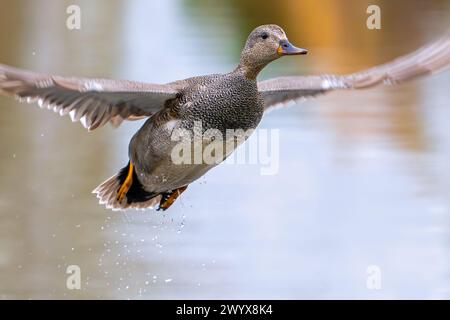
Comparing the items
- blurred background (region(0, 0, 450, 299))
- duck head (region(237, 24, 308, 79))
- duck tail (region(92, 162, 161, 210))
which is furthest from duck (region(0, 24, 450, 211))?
blurred background (region(0, 0, 450, 299))

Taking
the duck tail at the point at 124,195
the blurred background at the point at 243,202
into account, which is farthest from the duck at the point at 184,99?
the blurred background at the point at 243,202

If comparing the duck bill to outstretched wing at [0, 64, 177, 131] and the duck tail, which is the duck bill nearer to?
outstretched wing at [0, 64, 177, 131]

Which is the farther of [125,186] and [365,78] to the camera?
[125,186]

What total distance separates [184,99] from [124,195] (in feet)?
2.46

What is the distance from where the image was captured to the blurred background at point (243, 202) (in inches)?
250

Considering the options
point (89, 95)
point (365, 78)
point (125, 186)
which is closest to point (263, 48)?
point (365, 78)

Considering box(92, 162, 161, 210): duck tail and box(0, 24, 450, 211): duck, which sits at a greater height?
box(0, 24, 450, 211): duck

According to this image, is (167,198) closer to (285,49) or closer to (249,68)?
(249,68)

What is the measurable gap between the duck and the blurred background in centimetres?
141

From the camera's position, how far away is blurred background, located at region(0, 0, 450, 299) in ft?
20.9

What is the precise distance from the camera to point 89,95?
477 centimetres

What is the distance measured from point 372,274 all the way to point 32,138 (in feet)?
10.6

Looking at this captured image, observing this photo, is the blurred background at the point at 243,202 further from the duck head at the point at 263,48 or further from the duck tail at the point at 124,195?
the duck head at the point at 263,48

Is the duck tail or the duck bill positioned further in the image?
the duck tail
